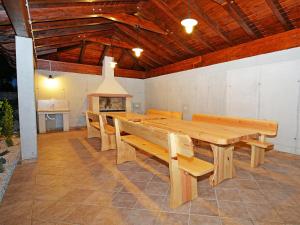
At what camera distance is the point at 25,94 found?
3107 millimetres

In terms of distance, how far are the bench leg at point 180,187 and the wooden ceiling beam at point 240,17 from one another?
11.5ft

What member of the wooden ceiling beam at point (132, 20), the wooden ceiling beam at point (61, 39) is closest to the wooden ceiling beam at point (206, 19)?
the wooden ceiling beam at point (132, 20)

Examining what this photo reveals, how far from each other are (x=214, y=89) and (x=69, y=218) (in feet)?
17.1

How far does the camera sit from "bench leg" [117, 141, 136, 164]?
3123 millimetres

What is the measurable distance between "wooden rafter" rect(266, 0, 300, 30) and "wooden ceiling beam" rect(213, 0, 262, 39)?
1.82 feet

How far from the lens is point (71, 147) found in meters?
4.28

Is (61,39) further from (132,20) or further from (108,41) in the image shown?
(132,20)

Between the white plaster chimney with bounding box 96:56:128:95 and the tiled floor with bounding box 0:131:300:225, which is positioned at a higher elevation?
the white plaster chimney with bounding box 96:56:128:95

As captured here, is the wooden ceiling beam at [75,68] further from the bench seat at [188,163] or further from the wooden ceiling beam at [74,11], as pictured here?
the bench seat at [188,163]

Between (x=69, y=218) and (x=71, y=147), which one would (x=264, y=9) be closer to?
(x=69, y=218)

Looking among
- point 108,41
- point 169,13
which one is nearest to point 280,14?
point 169,13

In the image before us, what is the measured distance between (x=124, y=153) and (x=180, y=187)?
1.52 metres

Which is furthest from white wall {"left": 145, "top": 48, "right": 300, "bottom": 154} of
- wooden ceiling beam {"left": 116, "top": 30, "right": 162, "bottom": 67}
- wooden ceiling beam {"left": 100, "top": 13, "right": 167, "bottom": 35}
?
wooden ceiling beam {"left": 100, "top": 13, "right": 167, "bottom": 35}

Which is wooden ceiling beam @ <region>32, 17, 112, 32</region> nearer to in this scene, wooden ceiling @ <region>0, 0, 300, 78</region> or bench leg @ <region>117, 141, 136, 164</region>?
wooden ceiling @ <region>0, 0, 300, 78</region>
